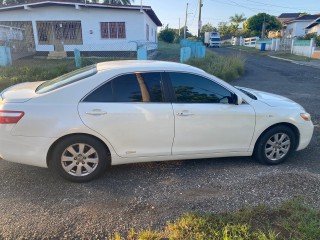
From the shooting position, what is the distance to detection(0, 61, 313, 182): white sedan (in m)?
3.29

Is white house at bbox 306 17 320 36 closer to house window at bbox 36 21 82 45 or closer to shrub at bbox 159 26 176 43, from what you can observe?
shrub at bbox 159 26 176 43

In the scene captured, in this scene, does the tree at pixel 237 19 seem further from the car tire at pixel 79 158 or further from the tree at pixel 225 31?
the car tire at pixel 79 158

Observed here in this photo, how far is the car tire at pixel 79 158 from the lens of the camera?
3373 mm

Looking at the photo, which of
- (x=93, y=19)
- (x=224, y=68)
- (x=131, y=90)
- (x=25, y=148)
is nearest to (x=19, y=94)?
(x=25, y=148)

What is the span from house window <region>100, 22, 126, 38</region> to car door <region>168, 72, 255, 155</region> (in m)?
18.5

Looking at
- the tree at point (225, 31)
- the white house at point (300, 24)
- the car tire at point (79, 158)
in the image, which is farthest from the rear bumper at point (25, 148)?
the tree at point (225, 31)

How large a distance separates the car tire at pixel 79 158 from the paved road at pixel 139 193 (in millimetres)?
140

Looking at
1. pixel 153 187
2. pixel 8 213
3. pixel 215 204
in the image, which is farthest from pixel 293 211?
pixel 8 213

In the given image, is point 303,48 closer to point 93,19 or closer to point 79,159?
point 93,19

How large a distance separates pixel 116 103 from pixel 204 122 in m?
1.20

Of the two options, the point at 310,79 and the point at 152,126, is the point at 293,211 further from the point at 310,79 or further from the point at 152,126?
the point at 310,79

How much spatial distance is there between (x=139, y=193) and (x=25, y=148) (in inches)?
59.4

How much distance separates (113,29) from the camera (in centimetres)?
2080

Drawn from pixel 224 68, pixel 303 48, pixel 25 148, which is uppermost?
pixel 303 48
